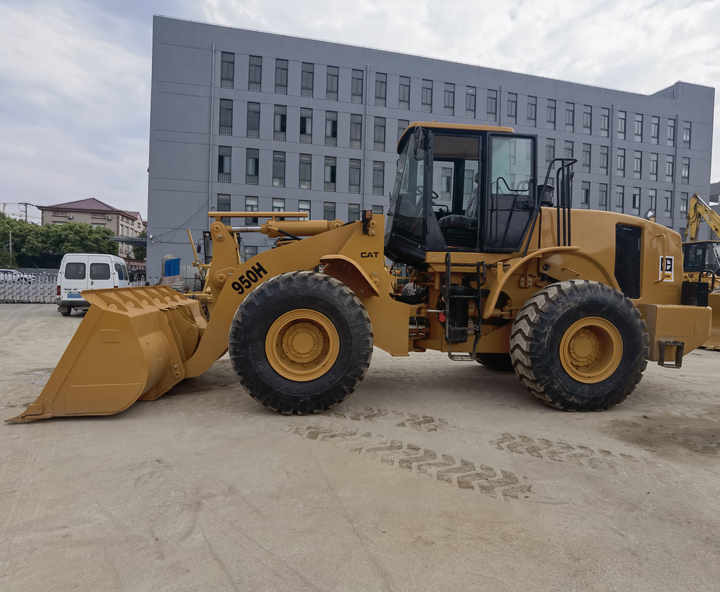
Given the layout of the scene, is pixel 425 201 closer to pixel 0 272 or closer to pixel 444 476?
pixel 444 476

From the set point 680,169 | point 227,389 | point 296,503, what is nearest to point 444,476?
point 296,503

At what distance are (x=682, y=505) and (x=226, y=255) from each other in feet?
14.5

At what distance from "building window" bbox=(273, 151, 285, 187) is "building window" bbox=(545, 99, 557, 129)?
822 inches

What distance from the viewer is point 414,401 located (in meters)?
4.82

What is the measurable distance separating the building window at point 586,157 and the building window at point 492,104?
8258 mm

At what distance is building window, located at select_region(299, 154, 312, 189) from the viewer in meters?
31.8

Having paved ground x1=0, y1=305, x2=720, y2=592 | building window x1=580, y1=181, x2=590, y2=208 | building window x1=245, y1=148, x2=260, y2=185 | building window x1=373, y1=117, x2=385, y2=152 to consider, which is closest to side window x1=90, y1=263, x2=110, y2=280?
paved ground x1=0, y1=305, x2=720, y2=592

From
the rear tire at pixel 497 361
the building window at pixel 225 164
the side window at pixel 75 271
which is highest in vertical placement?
the building window at pixel 225 164

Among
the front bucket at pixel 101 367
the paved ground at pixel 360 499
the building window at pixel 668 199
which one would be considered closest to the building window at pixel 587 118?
the building window at pixel 668 199

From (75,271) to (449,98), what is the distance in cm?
2856

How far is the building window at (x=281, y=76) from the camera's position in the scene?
101 ft

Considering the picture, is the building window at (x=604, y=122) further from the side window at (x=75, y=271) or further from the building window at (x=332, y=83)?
the side window at (x=75, y=271)

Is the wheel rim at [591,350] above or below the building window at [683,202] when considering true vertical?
below

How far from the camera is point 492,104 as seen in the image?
34.5 metres
